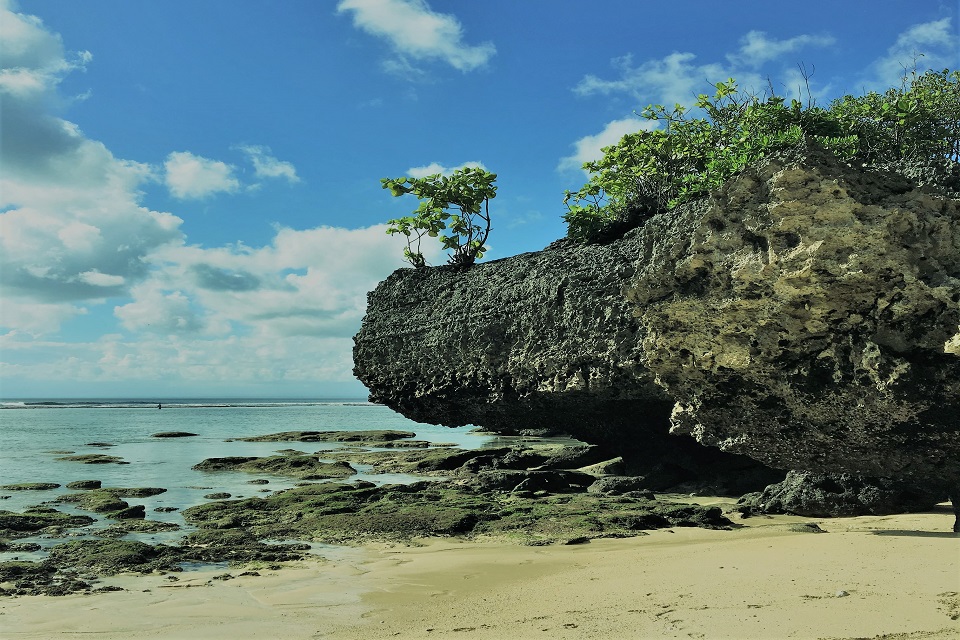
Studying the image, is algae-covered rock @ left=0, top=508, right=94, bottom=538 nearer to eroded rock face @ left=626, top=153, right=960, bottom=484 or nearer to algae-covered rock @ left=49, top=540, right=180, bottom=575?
algae-covered rock @ left=49, top=540, right=180, bottom=575

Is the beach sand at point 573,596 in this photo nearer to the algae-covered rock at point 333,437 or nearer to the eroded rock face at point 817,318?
the eroded rock face at point 817,318

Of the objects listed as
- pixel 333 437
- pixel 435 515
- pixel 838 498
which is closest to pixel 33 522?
pixel 435 515

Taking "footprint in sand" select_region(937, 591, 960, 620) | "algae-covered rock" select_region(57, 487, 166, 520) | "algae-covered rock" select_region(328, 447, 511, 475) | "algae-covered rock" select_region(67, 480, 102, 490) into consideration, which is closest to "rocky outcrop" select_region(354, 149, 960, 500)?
"footprint in sand" select_region(937, 591, 960, 620)

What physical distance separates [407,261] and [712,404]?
928 cm

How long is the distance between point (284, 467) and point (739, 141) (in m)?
16.6

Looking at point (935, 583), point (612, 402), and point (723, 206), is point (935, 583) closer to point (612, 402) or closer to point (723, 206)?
point (723, 206)

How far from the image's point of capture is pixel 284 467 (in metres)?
21.4

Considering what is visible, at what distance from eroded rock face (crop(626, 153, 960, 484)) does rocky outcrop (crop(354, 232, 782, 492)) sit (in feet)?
8.30

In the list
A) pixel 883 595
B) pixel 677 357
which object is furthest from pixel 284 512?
pixel 883 595

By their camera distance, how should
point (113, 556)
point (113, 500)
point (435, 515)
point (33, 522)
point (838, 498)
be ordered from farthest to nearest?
point (113, 500), point (435, 515), point (33, 522), point (838, 498), point (113, 556)

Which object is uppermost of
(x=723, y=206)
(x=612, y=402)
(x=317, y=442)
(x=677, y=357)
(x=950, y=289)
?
(x=723, y=206)

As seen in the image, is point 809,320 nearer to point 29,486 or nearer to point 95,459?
point 29,486

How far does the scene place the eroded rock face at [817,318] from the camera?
7.27 meters

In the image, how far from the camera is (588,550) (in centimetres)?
969
